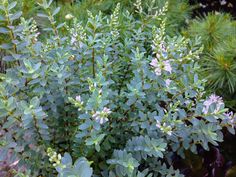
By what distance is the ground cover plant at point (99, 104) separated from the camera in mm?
1222

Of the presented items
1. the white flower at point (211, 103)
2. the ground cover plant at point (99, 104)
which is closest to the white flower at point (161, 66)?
the ground cover plant at point (99, 104)

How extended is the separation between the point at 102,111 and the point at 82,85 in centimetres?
33

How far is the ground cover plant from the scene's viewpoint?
4.01 ft

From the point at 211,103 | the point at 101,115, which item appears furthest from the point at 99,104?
the point at 211,103

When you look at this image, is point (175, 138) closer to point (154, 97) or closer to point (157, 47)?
point (154, 97)

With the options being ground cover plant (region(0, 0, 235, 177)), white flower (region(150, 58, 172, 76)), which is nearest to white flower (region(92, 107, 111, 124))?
ground cover plant (region(0, 0, 235, 177))

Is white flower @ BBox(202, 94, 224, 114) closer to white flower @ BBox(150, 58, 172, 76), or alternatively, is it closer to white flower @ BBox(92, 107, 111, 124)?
white flower @ BBox(150, 58, 172, 76)

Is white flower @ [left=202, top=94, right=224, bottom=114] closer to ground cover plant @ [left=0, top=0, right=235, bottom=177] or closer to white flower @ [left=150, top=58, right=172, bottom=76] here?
ground cover plant @ [left=0, top=0, right=235, bottom=177]

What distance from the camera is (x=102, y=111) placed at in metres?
1.10

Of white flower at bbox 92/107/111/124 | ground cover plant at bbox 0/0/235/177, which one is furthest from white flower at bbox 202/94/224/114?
white flower at bbox 92/107/111/124

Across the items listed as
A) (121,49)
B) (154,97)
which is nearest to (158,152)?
(154,97)

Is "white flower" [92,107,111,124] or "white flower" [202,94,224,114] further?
"white flower" [202,94,224,114]

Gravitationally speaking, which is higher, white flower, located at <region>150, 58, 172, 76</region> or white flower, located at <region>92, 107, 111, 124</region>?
white flower, located at <region>150, 58, 172, 76</region>

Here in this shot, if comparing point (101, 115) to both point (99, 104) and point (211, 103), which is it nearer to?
point (99, 104)
